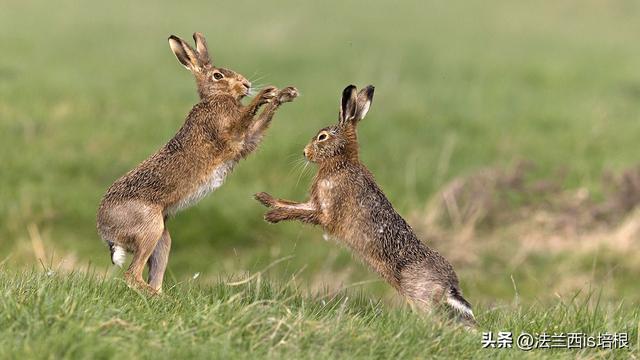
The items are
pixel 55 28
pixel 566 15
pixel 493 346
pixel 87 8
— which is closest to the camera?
pixel 493 346

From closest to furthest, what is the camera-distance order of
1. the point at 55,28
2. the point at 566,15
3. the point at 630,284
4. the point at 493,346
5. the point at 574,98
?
the point at 493,346, the point at 630,284, the point at 574,98, the point at 55,28, the point at 566,15

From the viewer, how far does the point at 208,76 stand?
823 cm

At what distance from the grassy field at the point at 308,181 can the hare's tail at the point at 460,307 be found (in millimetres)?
273

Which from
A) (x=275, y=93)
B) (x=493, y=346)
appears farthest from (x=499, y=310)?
(x=275, y=93)

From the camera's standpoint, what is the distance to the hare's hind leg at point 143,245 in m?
7.15

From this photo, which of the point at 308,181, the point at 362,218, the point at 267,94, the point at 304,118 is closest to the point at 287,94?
the point at 267,94

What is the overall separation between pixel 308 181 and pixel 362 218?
749cm

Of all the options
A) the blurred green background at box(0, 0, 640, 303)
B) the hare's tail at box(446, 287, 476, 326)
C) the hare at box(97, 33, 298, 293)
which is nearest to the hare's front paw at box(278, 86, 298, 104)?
the hare at box(97, 33, 298, 293)

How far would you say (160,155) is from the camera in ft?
25.4

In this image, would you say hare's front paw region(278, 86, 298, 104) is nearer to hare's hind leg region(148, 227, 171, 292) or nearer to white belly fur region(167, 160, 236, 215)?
white belly fur region(167, 160, 236, 215)

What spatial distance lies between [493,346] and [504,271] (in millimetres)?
7361

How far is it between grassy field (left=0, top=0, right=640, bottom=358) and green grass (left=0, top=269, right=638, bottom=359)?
0.05ft

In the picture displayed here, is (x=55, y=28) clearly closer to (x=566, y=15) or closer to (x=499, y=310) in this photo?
(x=566, y=15)

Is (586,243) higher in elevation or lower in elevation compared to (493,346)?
lower
